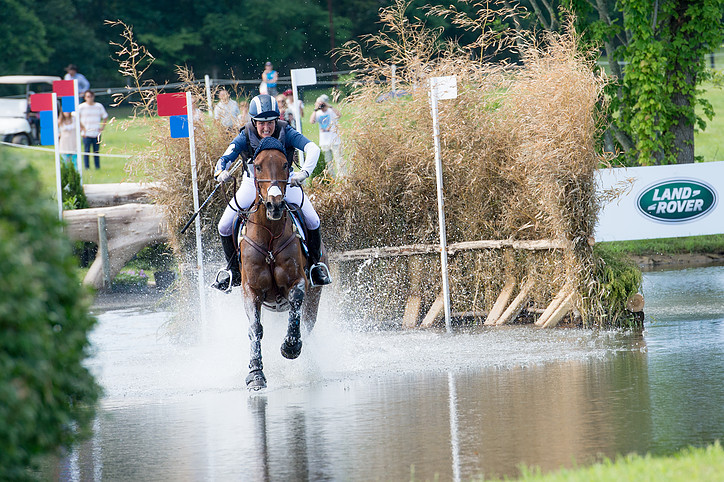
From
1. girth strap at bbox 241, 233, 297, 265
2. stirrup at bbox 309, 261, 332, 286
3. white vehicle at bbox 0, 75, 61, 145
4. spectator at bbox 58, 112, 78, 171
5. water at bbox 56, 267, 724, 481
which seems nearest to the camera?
water at bbox 56, 267, 724, 481

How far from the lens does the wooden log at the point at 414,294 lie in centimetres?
1370

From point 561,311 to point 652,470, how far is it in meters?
6.81

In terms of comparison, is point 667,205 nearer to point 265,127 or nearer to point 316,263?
point 316,263

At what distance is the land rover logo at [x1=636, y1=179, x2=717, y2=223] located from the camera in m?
15.5

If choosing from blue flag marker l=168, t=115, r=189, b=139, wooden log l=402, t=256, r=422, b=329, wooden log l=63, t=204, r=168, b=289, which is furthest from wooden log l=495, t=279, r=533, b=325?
wooden log l=63, t=204, r=168, b=289

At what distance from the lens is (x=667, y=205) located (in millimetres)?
15531

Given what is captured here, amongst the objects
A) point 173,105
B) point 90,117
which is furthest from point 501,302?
point 90,117

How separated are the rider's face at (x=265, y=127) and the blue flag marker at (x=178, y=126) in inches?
130

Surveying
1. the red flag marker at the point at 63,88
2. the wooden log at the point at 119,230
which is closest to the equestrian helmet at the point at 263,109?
the wooden log at the point at 119,230

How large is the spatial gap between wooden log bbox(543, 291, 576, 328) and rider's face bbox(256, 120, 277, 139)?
418cm

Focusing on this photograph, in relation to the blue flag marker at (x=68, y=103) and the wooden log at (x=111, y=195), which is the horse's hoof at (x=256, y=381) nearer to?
the blue flag marker at (x=68, y=103)

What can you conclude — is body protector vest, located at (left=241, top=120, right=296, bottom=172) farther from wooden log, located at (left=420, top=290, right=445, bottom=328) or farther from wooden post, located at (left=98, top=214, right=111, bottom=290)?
wooden post, located at (left=98, top=214, right=111, bottom=290)

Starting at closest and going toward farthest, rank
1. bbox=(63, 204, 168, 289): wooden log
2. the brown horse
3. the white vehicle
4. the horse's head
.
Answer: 1. the horse's head
2. the brown horse
3. bbox=(63, 204, 168, 289): wooden log
4. the white vehicle

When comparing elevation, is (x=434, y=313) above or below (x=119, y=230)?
below
